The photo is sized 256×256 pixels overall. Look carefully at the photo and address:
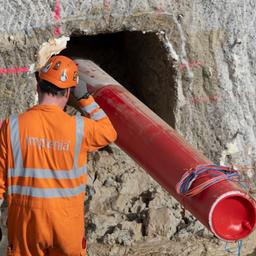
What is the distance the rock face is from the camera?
14.5ft

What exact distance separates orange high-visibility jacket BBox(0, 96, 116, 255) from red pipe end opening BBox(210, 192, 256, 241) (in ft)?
2.56

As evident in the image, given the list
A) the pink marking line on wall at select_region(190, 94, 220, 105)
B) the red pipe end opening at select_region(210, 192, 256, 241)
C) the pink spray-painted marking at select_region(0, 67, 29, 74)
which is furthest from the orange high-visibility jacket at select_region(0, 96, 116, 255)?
the pink marking line on wall at select_region(190, 94, 220, 105)

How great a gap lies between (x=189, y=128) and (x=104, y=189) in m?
0.86

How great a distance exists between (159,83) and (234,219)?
2192 millimetres

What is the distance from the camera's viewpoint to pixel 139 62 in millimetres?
5602

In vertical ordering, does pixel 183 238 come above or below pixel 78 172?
below

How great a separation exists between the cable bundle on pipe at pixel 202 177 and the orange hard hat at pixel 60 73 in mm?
813

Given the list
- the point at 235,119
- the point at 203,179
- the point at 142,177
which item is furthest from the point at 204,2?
the point at 203,179

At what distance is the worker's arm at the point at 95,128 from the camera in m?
3.33

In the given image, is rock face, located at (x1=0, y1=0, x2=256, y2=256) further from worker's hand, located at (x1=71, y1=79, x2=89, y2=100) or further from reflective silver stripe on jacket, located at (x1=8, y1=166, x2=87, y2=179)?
reflective silver stripe on jacket, located at (x1=8, y1=166, x2=87, y2=179)

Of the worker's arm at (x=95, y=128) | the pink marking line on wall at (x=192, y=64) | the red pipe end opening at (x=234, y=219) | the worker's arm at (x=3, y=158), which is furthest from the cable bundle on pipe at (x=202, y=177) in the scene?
the pink marking line on wall at (x=192, y=64)

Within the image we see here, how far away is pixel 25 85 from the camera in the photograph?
176 inches

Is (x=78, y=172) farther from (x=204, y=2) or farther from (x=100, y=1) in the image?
(x=204, y=2)

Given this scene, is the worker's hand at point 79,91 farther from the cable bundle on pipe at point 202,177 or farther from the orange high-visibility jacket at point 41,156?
the cable bundle on pipe at point 202,177
